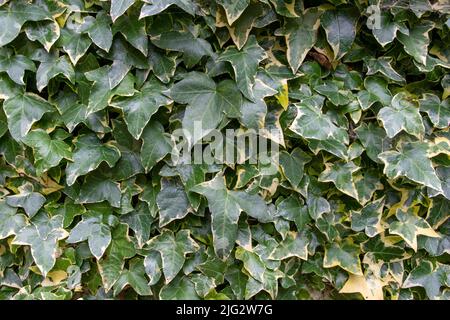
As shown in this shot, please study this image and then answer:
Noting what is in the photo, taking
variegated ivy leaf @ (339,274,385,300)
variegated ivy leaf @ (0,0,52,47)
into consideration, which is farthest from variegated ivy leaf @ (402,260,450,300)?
variegated ivy leaf @ (0,0,52,47)

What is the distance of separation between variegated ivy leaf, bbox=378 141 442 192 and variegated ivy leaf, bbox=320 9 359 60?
1.30 ft

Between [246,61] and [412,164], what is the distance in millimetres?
651

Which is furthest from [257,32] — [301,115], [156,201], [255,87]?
[156,201]

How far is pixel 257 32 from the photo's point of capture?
59.4 inches

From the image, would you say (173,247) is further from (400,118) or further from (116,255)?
(400,118)

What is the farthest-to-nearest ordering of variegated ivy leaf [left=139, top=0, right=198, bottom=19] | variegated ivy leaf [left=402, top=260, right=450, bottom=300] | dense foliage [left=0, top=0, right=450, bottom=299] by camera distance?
1. variegated ivy leaf [left=402, top=260, right=450, bottom=300]
2. dense foliage [left=0, top=0, right=450, bottom=299]
3. variegated ivy leaf [left=139, top=0, right=198, bottom=19]

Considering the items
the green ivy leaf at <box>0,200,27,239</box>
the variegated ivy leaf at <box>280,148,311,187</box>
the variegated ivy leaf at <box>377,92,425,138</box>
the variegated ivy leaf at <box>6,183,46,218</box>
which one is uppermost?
the variegated ivy leaf at <box>377,92,425,138</box>

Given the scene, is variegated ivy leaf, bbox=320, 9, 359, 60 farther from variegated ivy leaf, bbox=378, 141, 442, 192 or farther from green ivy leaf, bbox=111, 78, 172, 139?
green ivy leaf, bbox=111, 78, 172, 139

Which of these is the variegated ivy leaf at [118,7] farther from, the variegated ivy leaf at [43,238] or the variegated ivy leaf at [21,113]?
the variegated ivy leaf at [43,238]

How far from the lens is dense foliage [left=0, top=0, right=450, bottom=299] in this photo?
55.7 inches

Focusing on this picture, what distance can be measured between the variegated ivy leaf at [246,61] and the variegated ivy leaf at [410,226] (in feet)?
2.29

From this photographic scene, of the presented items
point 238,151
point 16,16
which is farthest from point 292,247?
point 16,16

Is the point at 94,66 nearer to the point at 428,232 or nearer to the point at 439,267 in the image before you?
the point at 428,232
